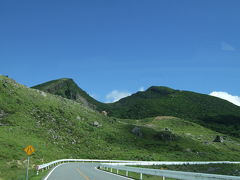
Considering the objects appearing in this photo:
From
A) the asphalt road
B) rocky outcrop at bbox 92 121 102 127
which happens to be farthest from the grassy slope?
the asphalt road

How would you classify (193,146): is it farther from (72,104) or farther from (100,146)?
(72,104)

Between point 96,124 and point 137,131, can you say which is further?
point 137,131

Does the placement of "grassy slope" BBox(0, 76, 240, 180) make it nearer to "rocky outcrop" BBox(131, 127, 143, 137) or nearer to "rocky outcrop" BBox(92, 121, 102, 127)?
"rocky outcrop" BBox(92, 121, 102, 127)

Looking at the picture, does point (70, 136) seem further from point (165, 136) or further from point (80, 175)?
point (80, 175)

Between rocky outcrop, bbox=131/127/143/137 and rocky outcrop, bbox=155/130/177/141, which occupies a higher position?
rocky outcrop, bbox=131/127/143/137

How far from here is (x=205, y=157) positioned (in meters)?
86.9

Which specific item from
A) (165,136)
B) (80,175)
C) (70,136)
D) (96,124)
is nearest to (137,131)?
(165,136)

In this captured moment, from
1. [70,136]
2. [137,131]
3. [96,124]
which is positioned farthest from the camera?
[137,131]

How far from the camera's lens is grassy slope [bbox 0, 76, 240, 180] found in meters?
71.4

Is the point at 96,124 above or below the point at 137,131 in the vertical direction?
above

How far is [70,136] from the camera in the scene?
84.8 m

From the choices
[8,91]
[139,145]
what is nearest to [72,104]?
[8,91]

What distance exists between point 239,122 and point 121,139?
12968cm

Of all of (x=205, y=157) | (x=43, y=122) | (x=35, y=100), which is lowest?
(x=205, y=157)
